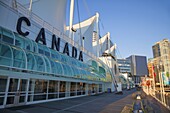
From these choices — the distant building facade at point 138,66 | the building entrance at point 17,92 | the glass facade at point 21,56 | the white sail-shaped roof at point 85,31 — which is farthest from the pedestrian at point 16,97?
the distant building facade at point 138,66

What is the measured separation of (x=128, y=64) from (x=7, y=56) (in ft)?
430

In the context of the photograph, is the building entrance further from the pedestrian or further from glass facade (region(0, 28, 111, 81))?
glass facade (region(0, 28, 111, 81))

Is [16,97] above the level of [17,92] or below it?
below

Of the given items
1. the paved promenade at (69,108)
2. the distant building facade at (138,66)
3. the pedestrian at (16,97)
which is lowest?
the paved promenade at (69,108)

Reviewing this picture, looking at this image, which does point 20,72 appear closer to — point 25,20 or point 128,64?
point 25,20

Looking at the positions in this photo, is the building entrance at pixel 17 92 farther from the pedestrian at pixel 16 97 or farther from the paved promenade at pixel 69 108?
the paved promenade at pixel 69 108

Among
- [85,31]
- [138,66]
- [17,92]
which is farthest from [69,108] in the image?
[138,66]

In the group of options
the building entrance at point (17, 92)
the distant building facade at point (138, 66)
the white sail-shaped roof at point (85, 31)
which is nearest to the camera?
the building entrance at point (17, 92)

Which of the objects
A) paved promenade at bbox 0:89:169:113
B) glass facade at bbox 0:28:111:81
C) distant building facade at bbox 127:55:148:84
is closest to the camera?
paved promenade at bbox 0:89:169:113

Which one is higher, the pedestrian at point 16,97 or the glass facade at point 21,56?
the glass facade at point 21,56

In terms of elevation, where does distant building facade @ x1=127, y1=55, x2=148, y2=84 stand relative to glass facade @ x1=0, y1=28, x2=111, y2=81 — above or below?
above

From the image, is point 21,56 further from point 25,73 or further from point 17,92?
point 17,92

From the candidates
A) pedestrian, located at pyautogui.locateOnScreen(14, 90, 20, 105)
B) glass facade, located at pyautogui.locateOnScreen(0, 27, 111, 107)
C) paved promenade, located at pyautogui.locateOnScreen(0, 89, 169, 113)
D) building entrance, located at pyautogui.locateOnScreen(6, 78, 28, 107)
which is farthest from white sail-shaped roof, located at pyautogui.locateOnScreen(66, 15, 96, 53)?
pedestrian, located at pyautogui.locateOnScreen(14, 90, 20, 105)

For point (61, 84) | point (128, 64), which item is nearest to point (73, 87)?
point (61, 84)
